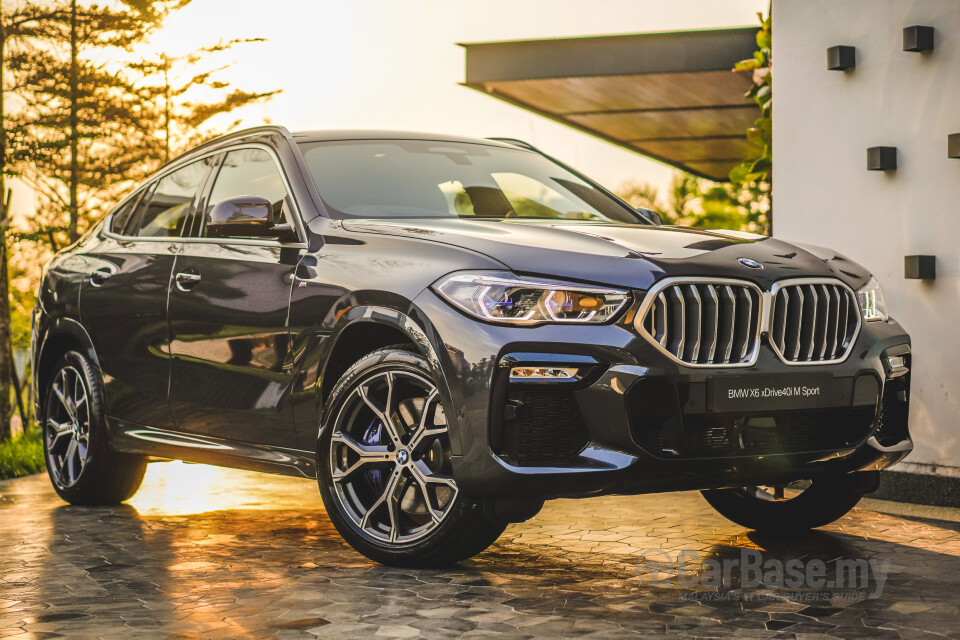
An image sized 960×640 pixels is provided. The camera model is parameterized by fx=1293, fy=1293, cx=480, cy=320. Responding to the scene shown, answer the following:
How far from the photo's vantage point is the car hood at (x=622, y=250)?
457 centimetres

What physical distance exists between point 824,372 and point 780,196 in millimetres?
3273

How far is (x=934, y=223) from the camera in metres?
7.04

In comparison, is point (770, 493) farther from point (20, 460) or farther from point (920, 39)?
point (20, 460)

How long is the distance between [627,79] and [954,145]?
5.35 m

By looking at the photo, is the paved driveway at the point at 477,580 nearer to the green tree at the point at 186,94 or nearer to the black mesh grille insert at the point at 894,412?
the black mesh grille insert at the point at 894,412

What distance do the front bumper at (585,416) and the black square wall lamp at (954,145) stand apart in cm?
275

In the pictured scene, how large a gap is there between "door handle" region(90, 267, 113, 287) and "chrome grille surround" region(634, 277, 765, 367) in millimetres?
3478

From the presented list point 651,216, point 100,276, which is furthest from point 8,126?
point 651,216

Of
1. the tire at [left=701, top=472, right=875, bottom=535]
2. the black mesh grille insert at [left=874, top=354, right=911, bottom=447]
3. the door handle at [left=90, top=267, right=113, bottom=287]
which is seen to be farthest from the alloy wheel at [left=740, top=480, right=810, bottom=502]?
the door handle at [left=90, top=267, right=113, bottom=287]

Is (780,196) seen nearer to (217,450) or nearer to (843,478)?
(843,478)

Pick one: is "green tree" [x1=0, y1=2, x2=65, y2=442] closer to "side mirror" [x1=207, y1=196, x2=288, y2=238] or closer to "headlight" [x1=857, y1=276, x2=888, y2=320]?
"side mirror" [x1=207, y1=196, x2=288, y2=238]

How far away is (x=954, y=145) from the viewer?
6.84 m

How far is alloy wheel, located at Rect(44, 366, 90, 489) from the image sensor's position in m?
7.12

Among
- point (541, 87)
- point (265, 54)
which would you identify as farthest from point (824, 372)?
point (265, 54)
